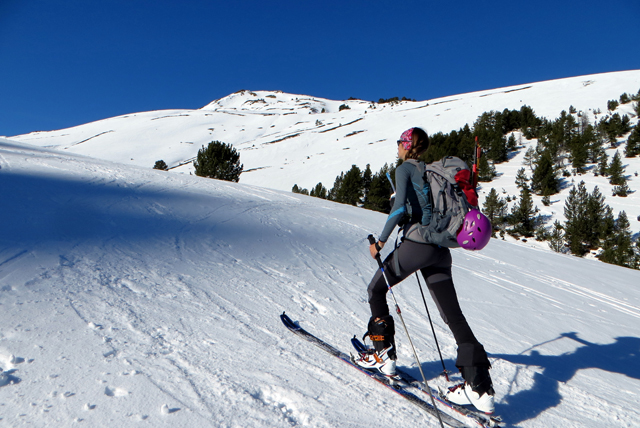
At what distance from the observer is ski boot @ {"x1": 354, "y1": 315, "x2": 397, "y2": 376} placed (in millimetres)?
2674

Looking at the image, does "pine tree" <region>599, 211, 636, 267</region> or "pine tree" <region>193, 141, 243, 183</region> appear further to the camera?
"pine tree" <region>193, 141, 243, 183</region>

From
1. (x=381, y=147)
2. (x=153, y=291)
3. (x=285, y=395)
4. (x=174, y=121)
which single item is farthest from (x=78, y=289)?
(x=174, y=121)

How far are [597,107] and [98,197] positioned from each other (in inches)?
2844

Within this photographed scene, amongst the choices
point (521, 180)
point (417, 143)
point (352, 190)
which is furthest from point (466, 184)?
point (521, 180)

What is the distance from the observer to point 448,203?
2385 millimetres

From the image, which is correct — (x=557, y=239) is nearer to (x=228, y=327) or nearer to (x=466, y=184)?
(x=466, y=184)

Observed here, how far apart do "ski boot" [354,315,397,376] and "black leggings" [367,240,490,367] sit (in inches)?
13.8

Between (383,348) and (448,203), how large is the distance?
1199mm

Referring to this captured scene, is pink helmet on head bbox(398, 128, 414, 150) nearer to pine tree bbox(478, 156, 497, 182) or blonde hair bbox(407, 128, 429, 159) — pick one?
blonde hair bbox(407, 128, 429, 159)

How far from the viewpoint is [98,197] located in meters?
7.63

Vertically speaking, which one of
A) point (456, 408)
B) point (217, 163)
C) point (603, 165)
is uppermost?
point (603, 165)

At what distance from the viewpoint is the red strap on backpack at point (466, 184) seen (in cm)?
240

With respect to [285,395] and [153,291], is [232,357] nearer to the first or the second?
[285,395]

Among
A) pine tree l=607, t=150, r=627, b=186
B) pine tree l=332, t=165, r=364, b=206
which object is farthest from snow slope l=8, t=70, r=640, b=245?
pine tree l=332, t=165, r=364, b=206
